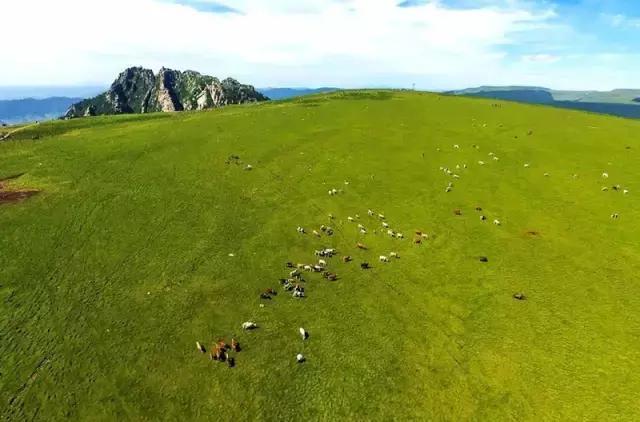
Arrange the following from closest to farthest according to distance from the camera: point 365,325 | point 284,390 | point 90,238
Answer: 1. point 284,390
2. point 365,325
3. point 90,238

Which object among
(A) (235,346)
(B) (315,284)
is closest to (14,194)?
(A) (235,346)

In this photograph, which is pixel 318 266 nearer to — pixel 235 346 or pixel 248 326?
pixel 248 326

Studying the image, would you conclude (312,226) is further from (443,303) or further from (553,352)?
(553,352)

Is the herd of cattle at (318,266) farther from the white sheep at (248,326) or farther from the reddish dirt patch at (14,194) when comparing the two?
the reddish dirt patch at (14,194)

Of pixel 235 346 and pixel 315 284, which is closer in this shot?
pixel 235 346

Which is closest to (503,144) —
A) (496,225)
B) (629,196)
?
(629,196)

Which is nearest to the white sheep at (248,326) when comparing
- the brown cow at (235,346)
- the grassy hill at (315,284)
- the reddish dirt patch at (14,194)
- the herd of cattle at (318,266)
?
the herd of cattle at (318,266)

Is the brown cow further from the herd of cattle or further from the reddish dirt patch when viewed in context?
the reddish dirt patch
